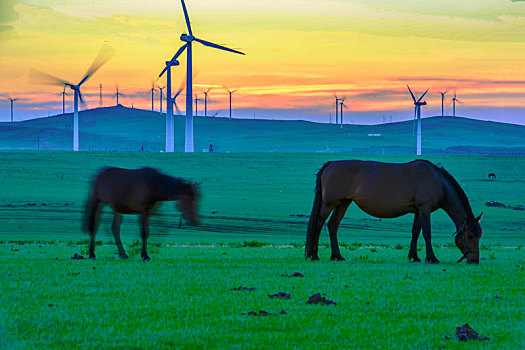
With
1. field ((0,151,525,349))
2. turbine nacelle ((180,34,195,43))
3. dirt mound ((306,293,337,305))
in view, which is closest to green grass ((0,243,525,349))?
field ((0,151,525,349))

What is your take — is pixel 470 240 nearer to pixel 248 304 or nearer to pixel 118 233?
pixel 118 233

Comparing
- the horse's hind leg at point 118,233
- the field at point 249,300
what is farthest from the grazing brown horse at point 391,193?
the horse's hind leg at point 118,233

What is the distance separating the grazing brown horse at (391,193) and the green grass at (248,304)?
172cm

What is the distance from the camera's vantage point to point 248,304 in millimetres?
11828

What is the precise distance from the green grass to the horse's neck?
1.73 metres

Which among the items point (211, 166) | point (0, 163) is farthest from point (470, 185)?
point (0, 163)

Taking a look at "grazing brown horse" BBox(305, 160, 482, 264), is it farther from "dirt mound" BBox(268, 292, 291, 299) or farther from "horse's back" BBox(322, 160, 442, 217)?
"dirt mound" BBox(268, 292, 291, 299)

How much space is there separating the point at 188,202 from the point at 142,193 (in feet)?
4.07

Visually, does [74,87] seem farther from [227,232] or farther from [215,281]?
[215,281]

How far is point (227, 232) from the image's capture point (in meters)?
39.1

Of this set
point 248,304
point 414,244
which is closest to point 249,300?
point 248,304

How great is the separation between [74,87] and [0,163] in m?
27.3

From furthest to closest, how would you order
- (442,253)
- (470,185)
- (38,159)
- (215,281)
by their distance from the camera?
→ (38,159), (470,185), (442,253), (215,281)

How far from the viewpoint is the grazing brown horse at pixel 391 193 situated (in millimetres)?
20250
